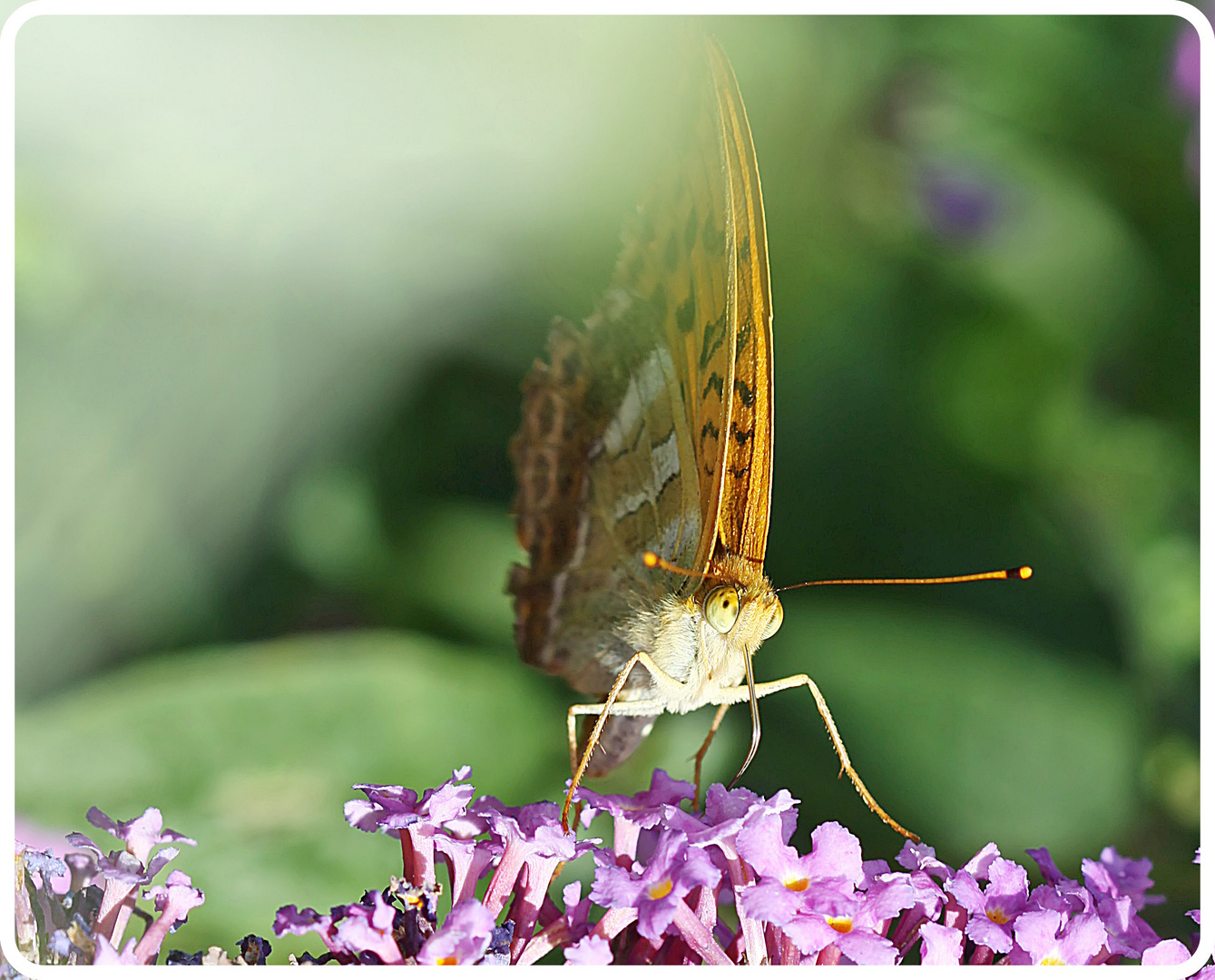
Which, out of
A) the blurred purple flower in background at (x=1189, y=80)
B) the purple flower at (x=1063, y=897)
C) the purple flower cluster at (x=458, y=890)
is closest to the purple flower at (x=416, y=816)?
the purple flower cluster at (x=458, y=890)

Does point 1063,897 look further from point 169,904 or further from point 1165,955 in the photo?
point 169,904

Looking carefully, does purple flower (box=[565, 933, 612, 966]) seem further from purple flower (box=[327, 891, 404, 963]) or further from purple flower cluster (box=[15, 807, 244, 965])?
purple flower cluster (box=[15, 807, 244, 965])

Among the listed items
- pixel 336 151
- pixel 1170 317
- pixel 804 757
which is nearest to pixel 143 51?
pixel 336 151

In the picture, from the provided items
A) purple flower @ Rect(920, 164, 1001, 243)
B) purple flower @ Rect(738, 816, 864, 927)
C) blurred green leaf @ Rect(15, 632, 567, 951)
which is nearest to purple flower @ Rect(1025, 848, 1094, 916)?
purple flower @ Rect(738, 816, 864, 927)

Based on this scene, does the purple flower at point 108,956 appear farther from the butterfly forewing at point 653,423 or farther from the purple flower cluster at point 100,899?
the butterfly forewing at point 653,423

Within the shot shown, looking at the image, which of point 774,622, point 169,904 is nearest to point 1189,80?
point 774,622
